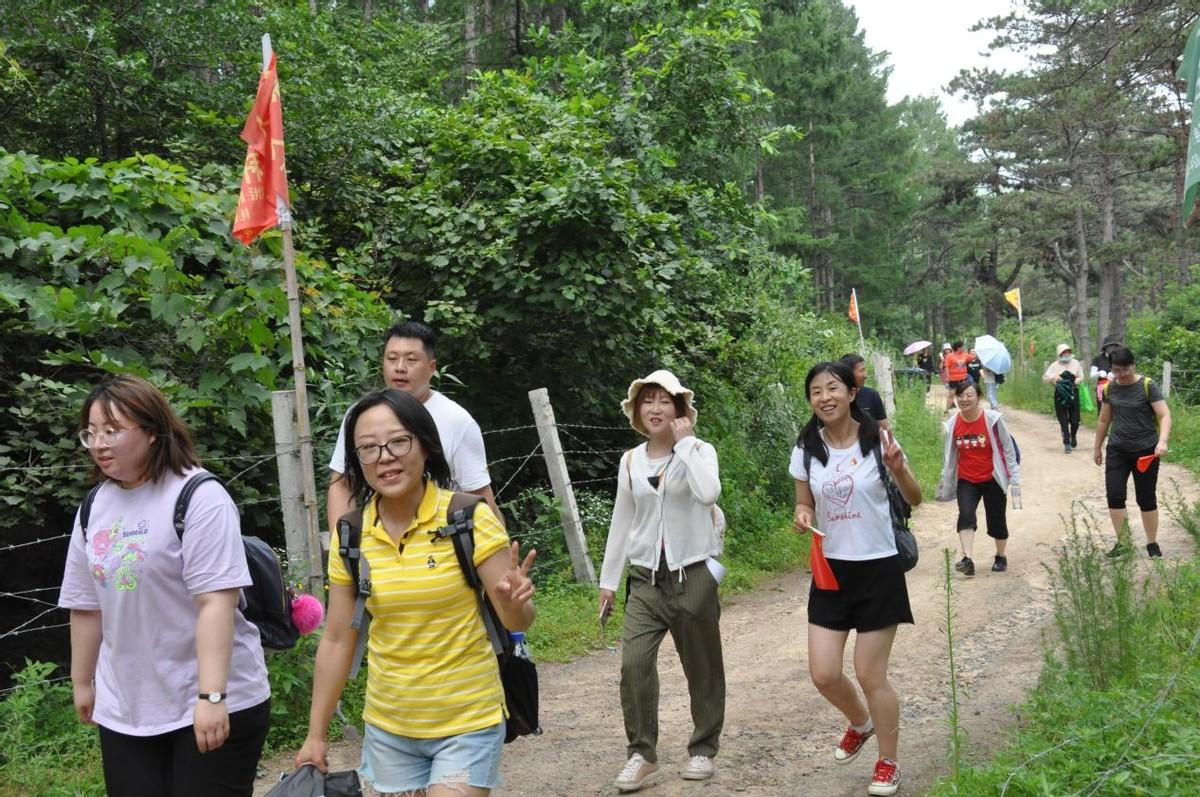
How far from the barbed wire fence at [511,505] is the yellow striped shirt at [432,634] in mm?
2104

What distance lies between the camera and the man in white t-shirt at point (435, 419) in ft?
13.7

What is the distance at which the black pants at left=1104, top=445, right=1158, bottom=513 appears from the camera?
8.76 meters

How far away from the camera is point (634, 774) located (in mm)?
4648

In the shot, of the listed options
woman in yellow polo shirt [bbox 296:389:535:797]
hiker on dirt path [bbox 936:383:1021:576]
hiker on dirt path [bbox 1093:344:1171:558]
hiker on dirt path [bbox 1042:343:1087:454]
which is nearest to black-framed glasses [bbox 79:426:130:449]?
woman in yellow polo shirt [bbox 296:389:535:797]

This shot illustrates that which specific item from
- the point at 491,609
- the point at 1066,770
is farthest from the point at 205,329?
the point at 1066,770

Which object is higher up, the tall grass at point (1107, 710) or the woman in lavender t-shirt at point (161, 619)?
the woman in lavender t-shirt at point (161, 619)

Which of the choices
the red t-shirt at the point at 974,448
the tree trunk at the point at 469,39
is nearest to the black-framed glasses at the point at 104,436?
the red t-shirt at the point at 974,448

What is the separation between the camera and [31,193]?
6.27m

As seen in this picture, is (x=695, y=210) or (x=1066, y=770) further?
(x=695, y=210)

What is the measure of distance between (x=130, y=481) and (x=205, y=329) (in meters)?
3.47

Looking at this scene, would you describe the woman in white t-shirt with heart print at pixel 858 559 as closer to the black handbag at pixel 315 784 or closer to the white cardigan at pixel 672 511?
the white cardigan at pixel 672 511

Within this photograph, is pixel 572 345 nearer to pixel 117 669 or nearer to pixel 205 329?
pixel 205 329

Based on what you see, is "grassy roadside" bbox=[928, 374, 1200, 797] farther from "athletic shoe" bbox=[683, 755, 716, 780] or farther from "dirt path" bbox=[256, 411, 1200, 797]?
"athletic shoe" bbox=[683, 755, 716, 780]

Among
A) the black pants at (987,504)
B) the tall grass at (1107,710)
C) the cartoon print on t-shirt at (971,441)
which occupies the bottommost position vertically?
the tall grass at (1107,710)
